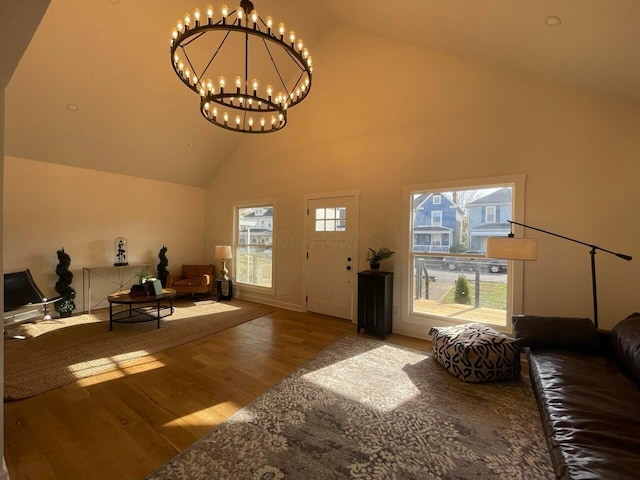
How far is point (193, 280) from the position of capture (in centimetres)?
571

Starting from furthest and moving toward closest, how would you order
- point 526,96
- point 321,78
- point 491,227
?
point 321,78 → point 491,227 → point 526,96

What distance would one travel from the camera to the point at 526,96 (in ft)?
9.88

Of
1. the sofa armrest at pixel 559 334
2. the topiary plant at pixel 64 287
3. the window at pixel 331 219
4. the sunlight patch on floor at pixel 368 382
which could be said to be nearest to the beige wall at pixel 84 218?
the topiary plant at pixel 64 287

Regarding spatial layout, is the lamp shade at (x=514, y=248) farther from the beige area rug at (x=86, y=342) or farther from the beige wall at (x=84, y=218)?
the beige wall at (x=84, y=218)

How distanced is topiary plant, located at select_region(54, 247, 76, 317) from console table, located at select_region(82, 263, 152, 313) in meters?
0.27

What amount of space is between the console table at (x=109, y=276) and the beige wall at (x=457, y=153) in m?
3.02

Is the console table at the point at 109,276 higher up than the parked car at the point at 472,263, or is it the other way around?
the parked car at the point at 472,263

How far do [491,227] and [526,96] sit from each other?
1539 mm

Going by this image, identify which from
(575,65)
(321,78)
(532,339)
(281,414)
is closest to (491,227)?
(532,339)

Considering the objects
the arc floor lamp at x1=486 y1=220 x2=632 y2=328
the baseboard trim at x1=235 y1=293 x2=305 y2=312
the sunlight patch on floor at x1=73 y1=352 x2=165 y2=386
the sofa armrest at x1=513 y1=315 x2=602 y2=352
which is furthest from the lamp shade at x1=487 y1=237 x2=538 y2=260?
the sunlight patch on floor at x1=73 y1=352 x2=165 y2=386

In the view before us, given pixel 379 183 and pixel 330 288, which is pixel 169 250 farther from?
pixel 379 183

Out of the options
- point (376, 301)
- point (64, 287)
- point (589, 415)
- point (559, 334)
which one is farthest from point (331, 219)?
point (64, 287)

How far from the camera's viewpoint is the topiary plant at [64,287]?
4305 millimetres

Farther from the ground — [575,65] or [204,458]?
[575,65]
